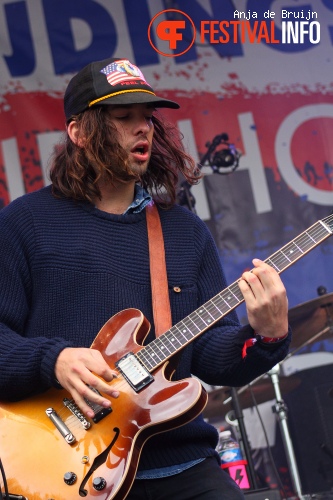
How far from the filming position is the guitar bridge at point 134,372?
2.91m

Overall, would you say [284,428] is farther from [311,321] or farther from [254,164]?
[254,164]

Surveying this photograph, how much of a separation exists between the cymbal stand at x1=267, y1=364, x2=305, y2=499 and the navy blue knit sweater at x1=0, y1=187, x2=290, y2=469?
195cm

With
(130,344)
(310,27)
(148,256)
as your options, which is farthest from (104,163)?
(310,27)

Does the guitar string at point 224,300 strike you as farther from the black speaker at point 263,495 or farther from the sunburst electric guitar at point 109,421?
the black speaker at point 263,495

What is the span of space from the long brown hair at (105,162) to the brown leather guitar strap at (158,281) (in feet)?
0.80

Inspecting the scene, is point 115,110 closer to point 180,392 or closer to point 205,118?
point 180,392

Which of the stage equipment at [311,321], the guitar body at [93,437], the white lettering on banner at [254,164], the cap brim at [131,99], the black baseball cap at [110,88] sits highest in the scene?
the black baseball cap at [110,88]

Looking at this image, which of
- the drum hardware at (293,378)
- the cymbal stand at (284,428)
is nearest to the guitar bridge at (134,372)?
the drum hardware at (293,378)

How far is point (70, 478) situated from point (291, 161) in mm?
3317

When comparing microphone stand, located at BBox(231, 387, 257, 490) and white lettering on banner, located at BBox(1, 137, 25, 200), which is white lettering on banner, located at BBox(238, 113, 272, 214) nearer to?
microphone stand, located at BBox(231, 387, 257, 490)

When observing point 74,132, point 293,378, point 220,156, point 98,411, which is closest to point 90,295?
point 98,411

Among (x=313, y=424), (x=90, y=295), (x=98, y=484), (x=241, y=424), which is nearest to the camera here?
(x=98, y=484)

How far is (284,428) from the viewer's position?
5.28 meters

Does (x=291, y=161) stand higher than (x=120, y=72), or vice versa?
(x=120, y=72)
